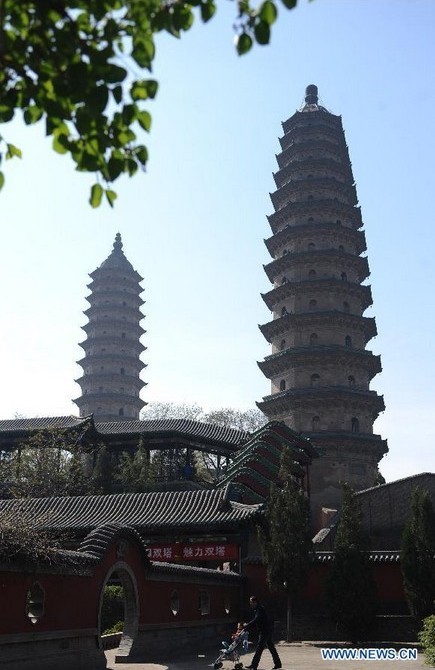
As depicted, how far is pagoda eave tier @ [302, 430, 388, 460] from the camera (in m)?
30.8

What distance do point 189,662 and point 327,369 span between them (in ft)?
64.8

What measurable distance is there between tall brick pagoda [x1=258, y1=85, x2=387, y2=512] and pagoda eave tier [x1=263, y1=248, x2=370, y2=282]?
0.16ft

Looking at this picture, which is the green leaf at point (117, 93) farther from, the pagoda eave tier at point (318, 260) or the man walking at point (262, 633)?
the pagoda eave tier at point (318, 260)

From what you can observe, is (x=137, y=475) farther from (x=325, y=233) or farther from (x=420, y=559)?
(x=325, y=233)

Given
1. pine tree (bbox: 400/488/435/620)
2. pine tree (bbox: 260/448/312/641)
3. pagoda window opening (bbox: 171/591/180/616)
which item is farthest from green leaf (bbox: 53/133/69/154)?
pine tree (bbox: 400/488/435/620)

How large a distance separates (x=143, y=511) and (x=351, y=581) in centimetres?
700

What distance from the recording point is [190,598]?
1702 centimetres

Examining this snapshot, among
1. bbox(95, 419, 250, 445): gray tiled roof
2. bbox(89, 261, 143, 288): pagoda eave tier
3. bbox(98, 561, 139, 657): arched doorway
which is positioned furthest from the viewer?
bbox(89, 261, 143, 288): pagoda eave tier

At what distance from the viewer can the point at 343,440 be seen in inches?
1214

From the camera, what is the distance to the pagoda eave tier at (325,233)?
3519 centimetres

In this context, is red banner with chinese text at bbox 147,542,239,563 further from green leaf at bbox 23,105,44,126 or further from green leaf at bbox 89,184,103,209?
green leaf at bbox 23,105,44,126

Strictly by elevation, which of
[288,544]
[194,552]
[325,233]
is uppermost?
[325,233]

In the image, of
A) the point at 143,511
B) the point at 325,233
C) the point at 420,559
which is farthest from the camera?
the point at 325,233

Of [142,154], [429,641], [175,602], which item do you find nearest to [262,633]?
[429,641]
